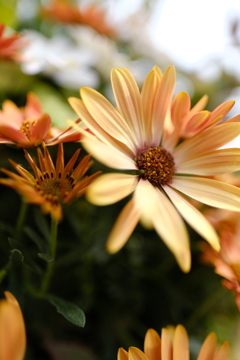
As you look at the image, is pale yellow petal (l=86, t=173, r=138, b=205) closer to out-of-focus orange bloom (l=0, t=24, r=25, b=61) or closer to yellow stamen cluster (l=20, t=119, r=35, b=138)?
yellow stamen cluster (l=20, t=119, r=35, b=138)

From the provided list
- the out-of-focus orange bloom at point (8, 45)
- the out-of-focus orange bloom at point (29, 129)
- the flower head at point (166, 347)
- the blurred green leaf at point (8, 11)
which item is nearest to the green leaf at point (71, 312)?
the flower head at point (166, 347)

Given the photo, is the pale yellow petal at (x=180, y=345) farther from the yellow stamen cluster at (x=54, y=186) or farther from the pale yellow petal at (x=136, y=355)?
the yellow stamen cluster at (x=54, y=186)

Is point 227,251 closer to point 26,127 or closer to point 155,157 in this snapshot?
point 155,157

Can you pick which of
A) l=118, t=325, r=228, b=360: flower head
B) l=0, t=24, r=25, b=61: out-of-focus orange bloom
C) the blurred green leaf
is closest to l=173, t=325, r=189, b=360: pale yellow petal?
A: l=118, t=325, r=228, b=360: flower head

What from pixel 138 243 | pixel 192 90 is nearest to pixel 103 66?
pixel 192 90

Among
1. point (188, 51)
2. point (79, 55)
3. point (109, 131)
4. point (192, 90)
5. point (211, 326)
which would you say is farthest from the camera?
point (188, 51)

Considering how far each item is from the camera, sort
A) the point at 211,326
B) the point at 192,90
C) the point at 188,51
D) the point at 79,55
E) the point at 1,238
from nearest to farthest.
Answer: the point at 1,238, the point at 211,326, the point at 79,55, the point at 192,90, the point at 188,51

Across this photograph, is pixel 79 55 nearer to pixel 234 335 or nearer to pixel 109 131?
pixel 109 131
